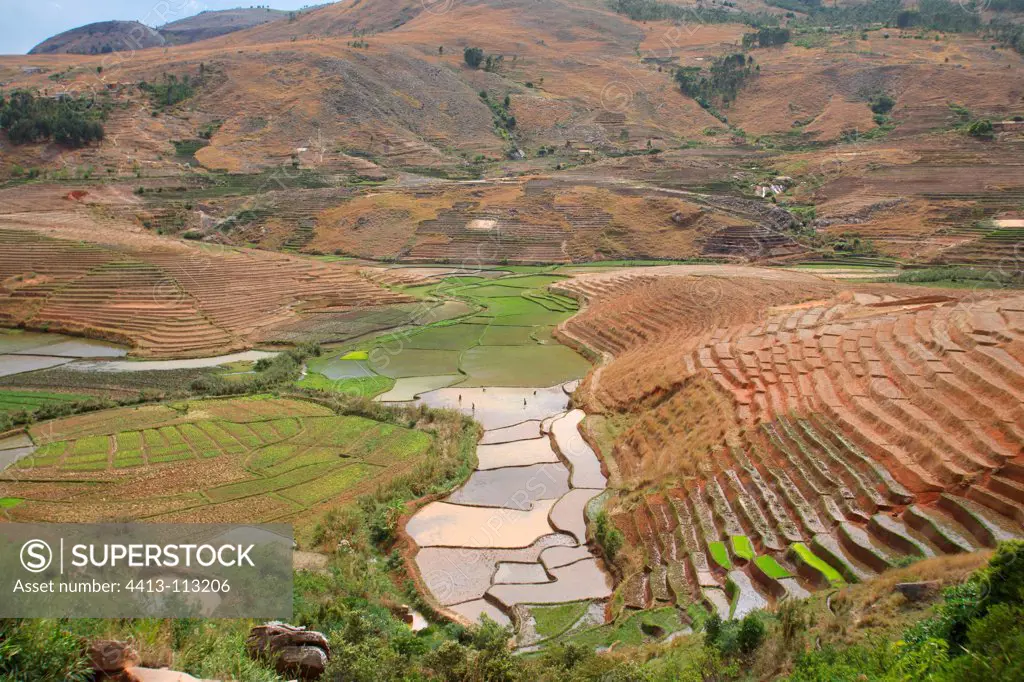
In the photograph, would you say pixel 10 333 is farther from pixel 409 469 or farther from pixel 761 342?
pixel 761 342

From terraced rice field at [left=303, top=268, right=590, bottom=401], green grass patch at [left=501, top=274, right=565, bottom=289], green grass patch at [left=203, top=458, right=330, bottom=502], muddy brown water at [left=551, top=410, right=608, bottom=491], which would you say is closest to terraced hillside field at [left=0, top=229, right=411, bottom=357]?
terraced rice field at [left=303, top=268, right=590, bottom=401]

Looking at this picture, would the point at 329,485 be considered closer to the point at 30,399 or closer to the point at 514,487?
the point at 514,487

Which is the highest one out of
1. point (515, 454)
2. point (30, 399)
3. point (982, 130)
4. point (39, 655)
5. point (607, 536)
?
point (982, 130)

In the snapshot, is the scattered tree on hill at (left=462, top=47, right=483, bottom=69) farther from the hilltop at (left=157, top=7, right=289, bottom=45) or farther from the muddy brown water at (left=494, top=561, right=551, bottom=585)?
the muddy brown water at (left=494, top=561, right=551, bottom=585)

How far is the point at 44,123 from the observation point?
2295 inches

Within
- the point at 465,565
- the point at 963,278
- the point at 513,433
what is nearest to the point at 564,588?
the point at 465,565

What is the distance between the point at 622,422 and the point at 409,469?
700 cm

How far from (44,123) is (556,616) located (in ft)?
204

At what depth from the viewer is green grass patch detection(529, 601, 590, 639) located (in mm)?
13180

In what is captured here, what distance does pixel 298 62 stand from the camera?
77188mm

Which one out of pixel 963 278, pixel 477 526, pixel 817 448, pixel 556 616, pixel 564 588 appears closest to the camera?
pixel 556 616

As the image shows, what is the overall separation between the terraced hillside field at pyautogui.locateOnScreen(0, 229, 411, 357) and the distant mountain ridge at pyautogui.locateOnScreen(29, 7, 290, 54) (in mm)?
89992

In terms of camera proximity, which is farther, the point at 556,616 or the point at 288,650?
the point at 556,616

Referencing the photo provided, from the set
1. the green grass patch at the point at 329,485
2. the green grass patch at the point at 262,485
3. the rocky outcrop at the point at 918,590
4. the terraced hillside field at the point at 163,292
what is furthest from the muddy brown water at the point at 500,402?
the rocky outcrop at the point at 918,590
